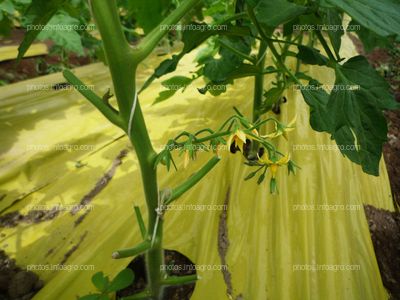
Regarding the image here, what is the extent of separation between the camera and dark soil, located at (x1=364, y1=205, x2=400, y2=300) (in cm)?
118

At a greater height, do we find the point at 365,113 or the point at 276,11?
the point at 276,11

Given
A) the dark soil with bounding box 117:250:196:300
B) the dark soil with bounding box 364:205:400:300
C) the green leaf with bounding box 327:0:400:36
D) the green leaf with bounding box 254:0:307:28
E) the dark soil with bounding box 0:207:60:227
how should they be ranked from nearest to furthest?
the green leaf with bounding box 327:0:400:36, the green leaf with bounding box 254:0:307:28, the dark soil with bounding box 117:250:196:300, the dark soil with bounding box 364:205:400:300, the dark soil with bounding box 0:207:60:227

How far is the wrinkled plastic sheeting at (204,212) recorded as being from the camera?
43.4 inches

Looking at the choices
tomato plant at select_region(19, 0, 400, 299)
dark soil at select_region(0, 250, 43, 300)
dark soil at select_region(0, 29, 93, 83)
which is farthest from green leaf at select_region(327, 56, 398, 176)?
dark soil at select_region(0, 29, 93, 83)

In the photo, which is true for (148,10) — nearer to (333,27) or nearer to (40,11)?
(40,11)

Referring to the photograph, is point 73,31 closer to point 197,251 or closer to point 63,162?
point 63,162

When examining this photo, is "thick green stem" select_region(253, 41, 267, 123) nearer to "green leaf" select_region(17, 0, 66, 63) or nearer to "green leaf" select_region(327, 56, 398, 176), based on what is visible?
"green leaf" select_region(327, 56, 398, 176)

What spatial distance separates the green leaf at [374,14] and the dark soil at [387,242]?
106 cm

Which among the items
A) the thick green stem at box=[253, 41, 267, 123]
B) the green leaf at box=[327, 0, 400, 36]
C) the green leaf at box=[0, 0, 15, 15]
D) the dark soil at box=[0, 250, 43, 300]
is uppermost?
the green leaf at box=[0, 0, 15, 15]

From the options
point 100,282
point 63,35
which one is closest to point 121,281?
point 100,282

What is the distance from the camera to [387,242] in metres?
1.34

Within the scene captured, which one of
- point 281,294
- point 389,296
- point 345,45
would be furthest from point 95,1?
point 345,45

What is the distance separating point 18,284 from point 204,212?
721 mm

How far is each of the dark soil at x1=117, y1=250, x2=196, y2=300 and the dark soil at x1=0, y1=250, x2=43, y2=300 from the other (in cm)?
31
